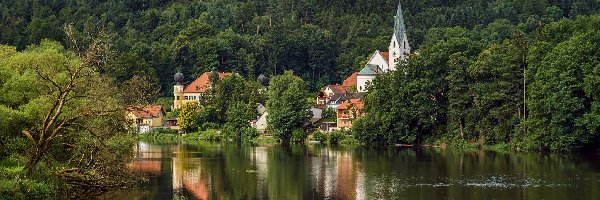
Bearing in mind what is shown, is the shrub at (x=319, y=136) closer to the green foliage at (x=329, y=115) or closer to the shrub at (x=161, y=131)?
the green foliage at (x=329, y=115)

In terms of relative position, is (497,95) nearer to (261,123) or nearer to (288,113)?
(288,113)

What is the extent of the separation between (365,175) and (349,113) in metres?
40.4

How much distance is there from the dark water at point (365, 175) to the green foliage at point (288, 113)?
14.6 m

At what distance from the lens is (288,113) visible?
92.1m

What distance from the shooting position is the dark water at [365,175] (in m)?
45.6

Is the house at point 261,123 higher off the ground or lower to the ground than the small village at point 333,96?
lower

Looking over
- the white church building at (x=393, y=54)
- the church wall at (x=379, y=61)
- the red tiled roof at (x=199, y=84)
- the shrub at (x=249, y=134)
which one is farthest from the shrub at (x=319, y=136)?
the red tiled roof at (x=199, y=84)

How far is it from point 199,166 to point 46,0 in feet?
383

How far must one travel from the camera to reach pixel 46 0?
171 meters

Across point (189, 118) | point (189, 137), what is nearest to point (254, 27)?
point (189, 118)

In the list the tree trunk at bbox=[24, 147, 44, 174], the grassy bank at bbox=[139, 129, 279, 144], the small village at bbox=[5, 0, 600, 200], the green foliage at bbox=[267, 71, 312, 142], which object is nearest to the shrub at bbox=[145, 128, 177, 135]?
the grassy bank at bbox=[139, 129, 279, 144]

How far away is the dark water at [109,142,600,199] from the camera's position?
1796 inches

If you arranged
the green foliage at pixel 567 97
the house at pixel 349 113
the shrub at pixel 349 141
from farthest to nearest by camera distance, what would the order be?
the house at pixel 349 113, the shrub at pixel 349 141, the green foliage at pixel 567 97

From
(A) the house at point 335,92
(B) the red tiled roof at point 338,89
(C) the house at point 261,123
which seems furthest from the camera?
(B) the red tiled roof at point 338,89
